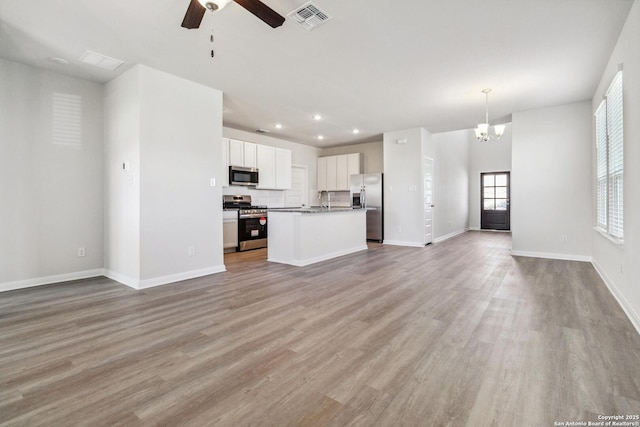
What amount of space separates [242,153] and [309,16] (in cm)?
428

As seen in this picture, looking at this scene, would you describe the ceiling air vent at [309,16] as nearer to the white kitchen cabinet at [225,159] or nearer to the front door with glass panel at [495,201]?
the white kitchen cabinet at [225,159]

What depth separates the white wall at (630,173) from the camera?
2477 millimetres

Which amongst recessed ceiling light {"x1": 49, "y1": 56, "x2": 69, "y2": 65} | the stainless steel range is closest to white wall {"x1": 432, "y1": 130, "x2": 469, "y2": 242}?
the stainless steel range

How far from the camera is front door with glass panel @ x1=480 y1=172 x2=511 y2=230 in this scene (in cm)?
1027

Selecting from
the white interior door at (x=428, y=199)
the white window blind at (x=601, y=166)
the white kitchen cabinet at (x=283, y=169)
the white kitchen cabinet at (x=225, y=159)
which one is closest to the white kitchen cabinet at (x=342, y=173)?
the white kitchen cabinet at (x=283, y=169)

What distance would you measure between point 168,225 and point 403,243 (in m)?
5.07

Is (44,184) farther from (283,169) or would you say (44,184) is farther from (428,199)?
(428,199)

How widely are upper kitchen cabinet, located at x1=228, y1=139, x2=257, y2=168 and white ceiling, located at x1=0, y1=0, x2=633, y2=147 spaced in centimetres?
150

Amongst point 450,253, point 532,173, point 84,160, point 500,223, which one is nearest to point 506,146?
point 500,223

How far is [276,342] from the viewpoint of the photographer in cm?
222

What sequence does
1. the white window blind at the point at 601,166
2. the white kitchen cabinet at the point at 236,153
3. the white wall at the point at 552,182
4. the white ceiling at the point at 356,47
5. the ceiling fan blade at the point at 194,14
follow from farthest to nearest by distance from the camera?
1. the white kitchen cabinet at the point at 236,153
2. the white wall at the point at 552,182
3. the white window blind at the point at 601,166
4. the white ceiling at the point at 356,47
5. the ceiling fan blade at the point at 194,14

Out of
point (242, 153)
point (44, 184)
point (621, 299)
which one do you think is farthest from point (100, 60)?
point (621, 299)

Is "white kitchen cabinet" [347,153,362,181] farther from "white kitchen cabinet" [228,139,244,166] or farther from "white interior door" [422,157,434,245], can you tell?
"white kitchen cabinet" [228,139,244,166]

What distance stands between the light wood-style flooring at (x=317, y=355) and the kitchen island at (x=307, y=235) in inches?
50.1
